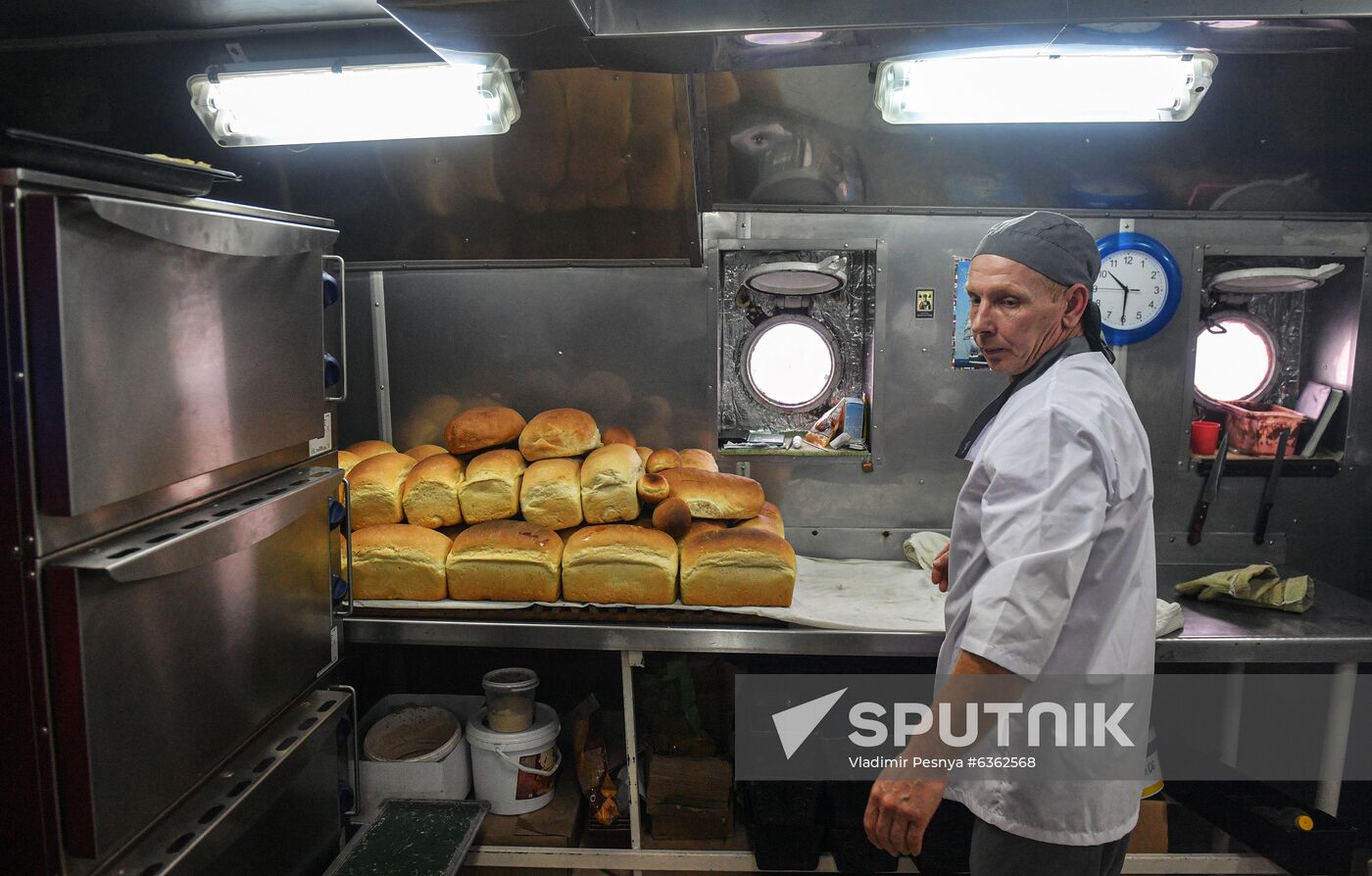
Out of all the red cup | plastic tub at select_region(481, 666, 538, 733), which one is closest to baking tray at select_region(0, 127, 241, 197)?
plastic tub at select_region(481, 666, 538, 733)

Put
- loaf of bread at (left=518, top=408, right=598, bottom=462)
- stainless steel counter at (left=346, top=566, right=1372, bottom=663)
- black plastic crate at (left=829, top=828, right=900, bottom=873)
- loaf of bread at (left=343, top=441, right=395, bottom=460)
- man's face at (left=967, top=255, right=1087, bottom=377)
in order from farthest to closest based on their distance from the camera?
loaf of bread at (left=343, top=441, right=395, bottom=460) < loaf of bread at (left=518, top=408, right=598, bottom=462) < black plastic crate at (left=829, top=828, right=900, bottom=873) < stainless steel counter at (left=346, top=566, right=1372, bottom=663) < man's face at (left=967, top=255, right=1087, bottom=377)

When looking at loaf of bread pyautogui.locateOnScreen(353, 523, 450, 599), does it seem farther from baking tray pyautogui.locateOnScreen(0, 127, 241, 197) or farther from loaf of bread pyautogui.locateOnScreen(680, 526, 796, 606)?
baking tray pyautogui.locateOnScreen(0, 127, 241, 197)

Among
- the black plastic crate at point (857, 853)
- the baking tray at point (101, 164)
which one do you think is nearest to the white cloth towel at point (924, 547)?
the black plastic crate at point (857, 853)

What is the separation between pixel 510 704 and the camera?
266cm

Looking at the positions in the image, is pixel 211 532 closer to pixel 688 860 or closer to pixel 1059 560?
pixel 1059 560

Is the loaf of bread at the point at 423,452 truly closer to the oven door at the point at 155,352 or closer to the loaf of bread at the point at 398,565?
the loaf of bread at the point at 398,565

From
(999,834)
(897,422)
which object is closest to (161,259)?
(999,834)

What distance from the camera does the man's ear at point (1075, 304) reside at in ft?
5.45

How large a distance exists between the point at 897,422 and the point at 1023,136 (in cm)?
108

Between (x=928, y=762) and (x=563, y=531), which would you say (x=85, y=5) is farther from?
(x=928, y=762)

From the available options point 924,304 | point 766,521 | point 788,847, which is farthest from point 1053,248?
point 788,847

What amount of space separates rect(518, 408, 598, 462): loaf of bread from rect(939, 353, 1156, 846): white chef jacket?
142 cm

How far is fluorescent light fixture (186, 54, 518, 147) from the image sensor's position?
2.27m

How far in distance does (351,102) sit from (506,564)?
1423 mm
